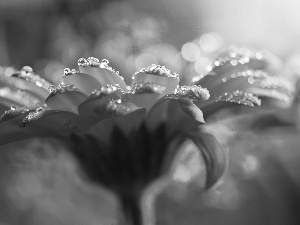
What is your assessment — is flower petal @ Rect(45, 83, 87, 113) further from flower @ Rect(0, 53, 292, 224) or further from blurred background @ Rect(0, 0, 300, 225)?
blurred background @ Rect(0, 0, 300, 225)

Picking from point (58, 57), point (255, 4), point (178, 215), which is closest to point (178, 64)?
point (178, 215)

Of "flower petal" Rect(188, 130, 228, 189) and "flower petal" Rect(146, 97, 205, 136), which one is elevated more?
"flower petal" Rect(146, 97, 205, 136)

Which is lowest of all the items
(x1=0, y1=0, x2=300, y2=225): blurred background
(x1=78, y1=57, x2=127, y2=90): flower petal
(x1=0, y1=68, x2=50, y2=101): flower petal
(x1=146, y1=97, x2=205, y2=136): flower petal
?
(x1=146, y1=97, x2=205, y2=136): flower petal

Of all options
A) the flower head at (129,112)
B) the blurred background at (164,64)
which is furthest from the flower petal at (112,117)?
the blurred background at (164,64)

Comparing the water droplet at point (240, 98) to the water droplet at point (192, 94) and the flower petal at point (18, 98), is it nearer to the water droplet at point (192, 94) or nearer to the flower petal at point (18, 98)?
the water droplet at point (192, 94)

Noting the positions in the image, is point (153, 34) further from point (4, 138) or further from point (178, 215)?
point (4, 138)

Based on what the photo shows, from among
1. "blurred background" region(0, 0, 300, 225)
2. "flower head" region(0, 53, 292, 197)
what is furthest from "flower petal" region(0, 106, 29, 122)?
"blurred background" region(0, 0, 300, 225)

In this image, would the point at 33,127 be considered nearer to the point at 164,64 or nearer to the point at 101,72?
the point at 101,72
